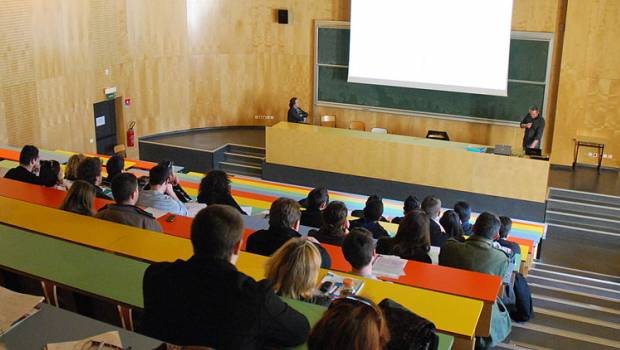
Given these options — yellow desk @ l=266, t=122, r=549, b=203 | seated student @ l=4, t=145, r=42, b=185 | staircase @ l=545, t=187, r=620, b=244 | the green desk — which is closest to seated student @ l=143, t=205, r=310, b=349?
the green desk

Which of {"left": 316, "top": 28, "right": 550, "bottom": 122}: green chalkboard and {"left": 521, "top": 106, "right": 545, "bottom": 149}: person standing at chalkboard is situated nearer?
{"left": 521, "top": 106, "right": 545, "bottom": 149}: person standing at chalkboard

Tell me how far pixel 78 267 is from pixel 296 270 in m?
1.34

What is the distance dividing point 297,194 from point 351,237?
20.8ft

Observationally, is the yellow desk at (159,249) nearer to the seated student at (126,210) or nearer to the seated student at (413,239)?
the seated student at (126,210)

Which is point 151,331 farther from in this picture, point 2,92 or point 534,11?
point 534,11

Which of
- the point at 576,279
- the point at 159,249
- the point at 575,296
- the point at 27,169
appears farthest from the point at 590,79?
the point at 159,249

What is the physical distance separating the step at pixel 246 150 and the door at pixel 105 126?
8.32 ft

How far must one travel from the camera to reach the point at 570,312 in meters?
6.95

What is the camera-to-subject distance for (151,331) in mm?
2697

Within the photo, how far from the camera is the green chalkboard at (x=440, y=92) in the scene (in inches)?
511

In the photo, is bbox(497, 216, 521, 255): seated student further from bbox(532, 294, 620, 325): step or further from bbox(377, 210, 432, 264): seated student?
bbox(377, 210, 432, 264): seated student

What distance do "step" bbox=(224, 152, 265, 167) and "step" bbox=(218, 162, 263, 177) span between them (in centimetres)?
13

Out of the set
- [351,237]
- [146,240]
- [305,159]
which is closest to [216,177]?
[146,240]

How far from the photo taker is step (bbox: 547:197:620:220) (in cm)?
1128
